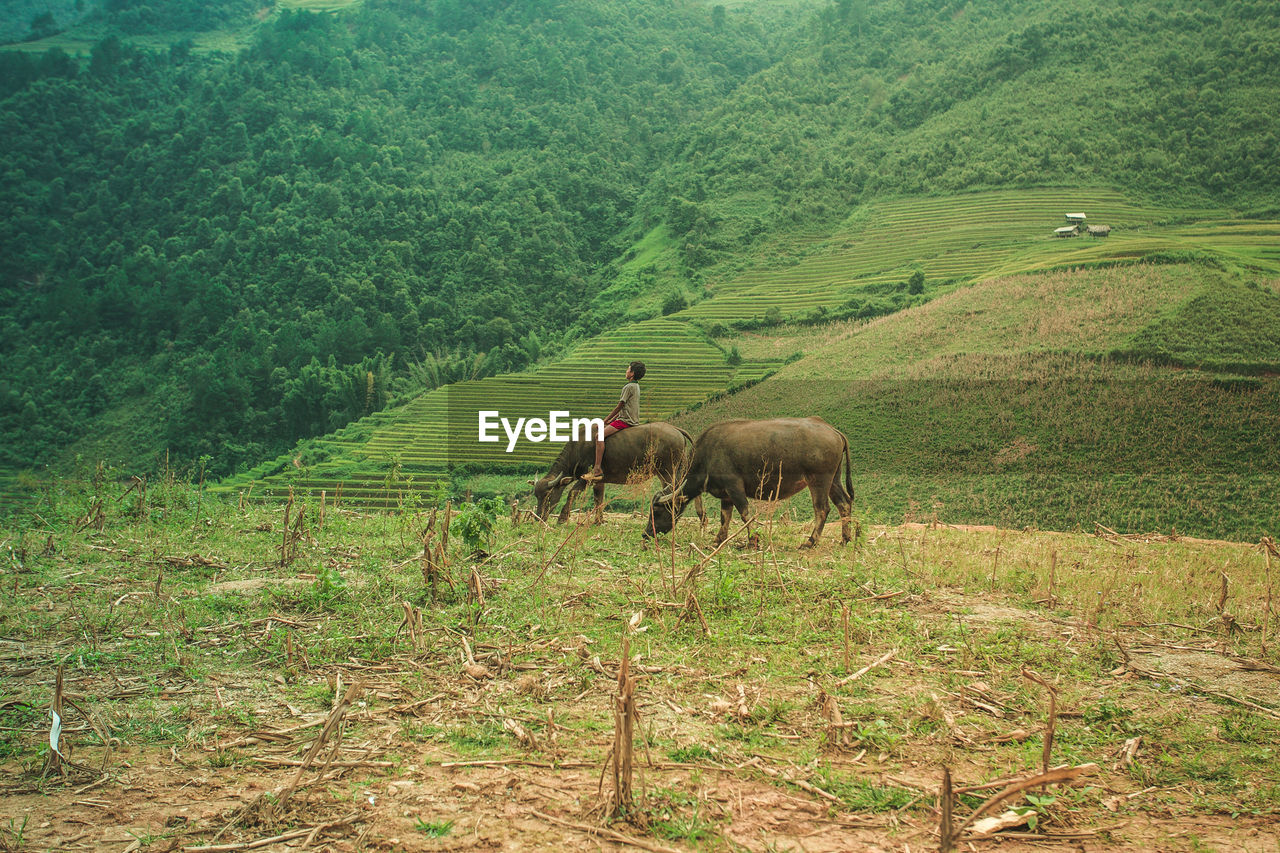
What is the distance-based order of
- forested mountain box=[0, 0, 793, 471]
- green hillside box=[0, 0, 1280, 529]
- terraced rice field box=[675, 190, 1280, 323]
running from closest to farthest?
terraced rice field box=[675, 190, 1280, 323] < green hillside box=[0, 0, 1280, 529] < forested mountain box=[0, 0, 793, 471]

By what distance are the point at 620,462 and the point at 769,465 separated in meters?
2.45

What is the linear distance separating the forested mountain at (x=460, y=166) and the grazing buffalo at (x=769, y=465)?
38.2 m

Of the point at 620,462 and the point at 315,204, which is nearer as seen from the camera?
the point at 620,462

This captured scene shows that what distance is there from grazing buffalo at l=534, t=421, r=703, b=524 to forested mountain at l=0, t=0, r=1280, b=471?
35390mm

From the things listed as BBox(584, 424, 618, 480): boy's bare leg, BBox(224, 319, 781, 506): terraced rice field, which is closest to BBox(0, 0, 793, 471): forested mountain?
BBox(224, 319, 781, 506): terraced rice field

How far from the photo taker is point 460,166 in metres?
73.2

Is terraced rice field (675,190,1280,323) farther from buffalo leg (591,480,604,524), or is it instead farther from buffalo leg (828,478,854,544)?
buffalo leg (591,480,604,524)

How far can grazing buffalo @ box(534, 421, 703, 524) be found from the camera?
1005 centimetres

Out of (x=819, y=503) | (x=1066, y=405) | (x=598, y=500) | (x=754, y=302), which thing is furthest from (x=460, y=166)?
(x=819, y=503)

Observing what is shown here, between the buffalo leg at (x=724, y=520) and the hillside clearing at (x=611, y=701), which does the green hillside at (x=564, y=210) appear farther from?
the hillside clearing at (x=611, y=701)

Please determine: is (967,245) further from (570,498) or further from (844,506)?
(844,506)

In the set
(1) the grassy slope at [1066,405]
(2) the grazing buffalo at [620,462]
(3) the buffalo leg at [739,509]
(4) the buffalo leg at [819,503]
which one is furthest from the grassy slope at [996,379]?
(4) the buffalo leg at [819,503]

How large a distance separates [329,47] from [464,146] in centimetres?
1636

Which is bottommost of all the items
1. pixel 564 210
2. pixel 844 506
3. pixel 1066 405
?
pixel 844 506
